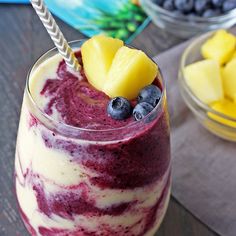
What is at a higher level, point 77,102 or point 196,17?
point 77,102

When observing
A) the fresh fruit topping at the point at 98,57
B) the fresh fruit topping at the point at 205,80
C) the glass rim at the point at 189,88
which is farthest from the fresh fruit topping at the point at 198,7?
the fresh fruit topping at the point at 98,57

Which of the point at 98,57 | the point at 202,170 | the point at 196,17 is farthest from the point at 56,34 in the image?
the point at 196,17

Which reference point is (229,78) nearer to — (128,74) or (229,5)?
(229,5)

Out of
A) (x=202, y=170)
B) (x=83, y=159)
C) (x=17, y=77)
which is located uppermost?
(x=83, y=159)

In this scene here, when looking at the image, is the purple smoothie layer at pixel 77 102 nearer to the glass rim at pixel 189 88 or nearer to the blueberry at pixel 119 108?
the blueberry at pixel 119 108

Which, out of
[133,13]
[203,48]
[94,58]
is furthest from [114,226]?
[133,13]

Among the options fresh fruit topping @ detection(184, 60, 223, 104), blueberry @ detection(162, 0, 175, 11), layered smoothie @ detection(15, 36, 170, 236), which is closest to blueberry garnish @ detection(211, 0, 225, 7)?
blueberry @ detection(162, 0, 175, 11)

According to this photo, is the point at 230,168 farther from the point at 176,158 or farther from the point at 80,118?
the point at 80,118

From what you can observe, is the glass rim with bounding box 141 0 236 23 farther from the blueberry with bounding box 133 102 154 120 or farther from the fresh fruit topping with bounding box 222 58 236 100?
the blueberry with bounding box 133 102 154 120

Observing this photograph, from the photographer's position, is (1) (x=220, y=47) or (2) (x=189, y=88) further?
(1) (x=220, y=47)
